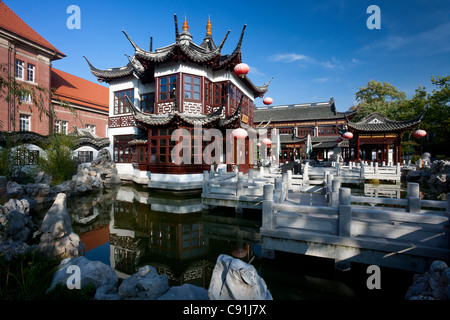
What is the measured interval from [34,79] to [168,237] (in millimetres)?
19623

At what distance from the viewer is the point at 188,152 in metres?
11.1

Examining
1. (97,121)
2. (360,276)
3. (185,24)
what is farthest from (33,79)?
(360,276)

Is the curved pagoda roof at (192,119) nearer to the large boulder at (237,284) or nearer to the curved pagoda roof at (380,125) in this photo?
the large boulder at (237,284)

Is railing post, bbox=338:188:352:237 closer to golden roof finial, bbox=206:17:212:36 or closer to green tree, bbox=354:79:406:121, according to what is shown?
golden roof finial, bbox=206:17:212:36

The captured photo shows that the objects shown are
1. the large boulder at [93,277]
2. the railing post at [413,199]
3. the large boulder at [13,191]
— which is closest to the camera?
the large boulder at [93,277]

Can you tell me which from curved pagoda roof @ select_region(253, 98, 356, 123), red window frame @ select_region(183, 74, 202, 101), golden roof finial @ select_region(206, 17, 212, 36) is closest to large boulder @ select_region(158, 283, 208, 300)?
red window frame @ select_region(183, 74, 202, 101)

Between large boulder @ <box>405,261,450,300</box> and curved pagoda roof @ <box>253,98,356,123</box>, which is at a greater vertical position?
curved pagoda roof @ <box>253,98,356,123</box>

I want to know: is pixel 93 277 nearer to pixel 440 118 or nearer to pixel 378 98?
pixel 440 118

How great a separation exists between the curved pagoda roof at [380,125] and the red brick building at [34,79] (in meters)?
A: 21.2

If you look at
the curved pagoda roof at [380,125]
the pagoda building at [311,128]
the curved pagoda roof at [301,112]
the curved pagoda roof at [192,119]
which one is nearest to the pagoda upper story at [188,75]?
the curved pagoda roof at [192,119]

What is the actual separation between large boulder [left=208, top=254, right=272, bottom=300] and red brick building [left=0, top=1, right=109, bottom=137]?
Result: 1251cm

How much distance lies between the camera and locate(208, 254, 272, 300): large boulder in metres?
1.97

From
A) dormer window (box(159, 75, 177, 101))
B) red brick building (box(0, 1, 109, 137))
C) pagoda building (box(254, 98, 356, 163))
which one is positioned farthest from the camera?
pagoda building (box(254, 98, 356, 163))

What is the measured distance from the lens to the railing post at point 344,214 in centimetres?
358
